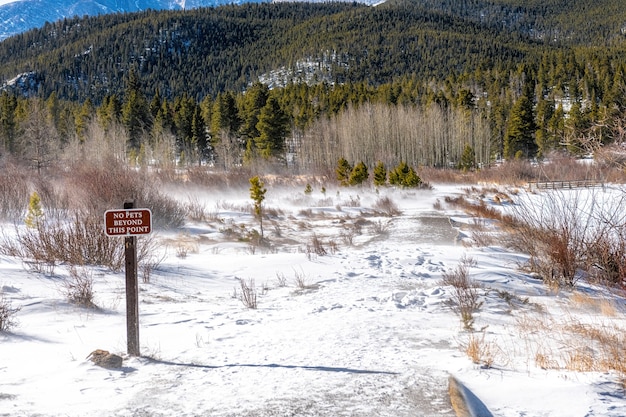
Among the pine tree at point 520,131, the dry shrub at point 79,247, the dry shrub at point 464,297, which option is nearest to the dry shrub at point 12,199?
the dry shrub at point 79,247

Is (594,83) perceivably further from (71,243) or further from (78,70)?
(78,70)

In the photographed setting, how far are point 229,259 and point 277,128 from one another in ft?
129

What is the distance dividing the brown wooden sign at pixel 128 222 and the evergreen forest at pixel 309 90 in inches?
210

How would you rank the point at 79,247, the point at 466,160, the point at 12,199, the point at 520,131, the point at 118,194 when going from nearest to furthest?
the point at 79,247 < the point at 118,194 < the point at 12,199 < the point at 466,160 < the point at 520,131

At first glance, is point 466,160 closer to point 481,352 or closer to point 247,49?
point 481,352

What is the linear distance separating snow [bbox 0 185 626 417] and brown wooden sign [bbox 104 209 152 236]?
1237 millimetres

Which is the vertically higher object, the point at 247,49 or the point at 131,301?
the point at 247,49

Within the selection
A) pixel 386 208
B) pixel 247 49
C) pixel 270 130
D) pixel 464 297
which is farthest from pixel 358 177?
pixel 247 49

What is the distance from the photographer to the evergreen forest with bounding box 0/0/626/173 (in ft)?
168

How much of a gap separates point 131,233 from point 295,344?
2.03 meters

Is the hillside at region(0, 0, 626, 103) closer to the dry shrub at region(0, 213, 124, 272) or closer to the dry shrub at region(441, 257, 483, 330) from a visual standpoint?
the dry shrub at region(441, 257, 483, 330)

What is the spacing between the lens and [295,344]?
5.37 meters

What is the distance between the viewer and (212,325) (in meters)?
6.15

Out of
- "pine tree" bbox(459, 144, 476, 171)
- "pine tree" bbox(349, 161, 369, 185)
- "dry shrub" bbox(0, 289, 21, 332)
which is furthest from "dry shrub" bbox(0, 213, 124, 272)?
"pine tree" bbox(459, 144, 476, 171)
